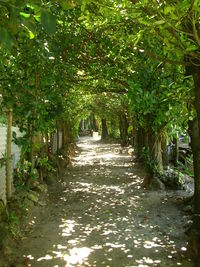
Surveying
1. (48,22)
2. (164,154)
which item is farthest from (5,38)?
(164,154)

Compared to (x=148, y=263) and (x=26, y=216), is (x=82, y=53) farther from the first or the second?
(x=148, y=263)

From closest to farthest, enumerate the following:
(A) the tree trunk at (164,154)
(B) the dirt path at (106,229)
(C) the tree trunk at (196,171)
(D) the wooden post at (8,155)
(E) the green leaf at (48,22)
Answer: (E) the green leaf at (48,22), (C) the tree trunk at (196,171), (B) the dirt path at (106,229), (D) the wooden post at (8,155), (A) the tree trunk at (164,154)

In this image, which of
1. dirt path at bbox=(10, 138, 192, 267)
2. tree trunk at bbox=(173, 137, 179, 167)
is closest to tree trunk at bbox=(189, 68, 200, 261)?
dirt path at bbox=(10, 138, 192, 267)

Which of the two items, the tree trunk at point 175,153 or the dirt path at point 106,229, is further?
the tree trunk at point 175,153

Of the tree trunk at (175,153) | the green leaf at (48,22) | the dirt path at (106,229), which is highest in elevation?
the green leaf at (48,22)

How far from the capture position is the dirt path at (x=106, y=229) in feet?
19.4

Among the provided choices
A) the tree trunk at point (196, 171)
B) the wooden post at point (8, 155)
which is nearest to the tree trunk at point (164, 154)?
the tree trunk at point (196, 171)

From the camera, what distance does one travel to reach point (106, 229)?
7.58m

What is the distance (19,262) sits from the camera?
5.64m

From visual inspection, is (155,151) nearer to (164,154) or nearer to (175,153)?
(164,154)

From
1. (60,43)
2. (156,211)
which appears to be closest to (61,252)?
(156,211)

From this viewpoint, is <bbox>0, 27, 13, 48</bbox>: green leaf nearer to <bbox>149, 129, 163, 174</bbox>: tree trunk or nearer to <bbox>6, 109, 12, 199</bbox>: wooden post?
<bbox>6, 109, 12, 199</bbox>: wooden post

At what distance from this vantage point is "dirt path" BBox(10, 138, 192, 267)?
19.4ft

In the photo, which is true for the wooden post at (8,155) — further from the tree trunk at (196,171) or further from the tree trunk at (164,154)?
the tree trunk at (164,154)
